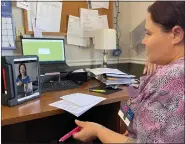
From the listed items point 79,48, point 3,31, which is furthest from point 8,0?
point 79,48

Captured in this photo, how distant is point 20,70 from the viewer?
3.92 feet

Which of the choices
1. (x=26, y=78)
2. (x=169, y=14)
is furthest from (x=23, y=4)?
(x=169, y=14)

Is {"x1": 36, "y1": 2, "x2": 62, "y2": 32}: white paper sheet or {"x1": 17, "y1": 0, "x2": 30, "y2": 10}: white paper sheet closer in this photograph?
{"x1": 17, "y1": 0, "x2": 30, "y2": 10}: white paper sheet

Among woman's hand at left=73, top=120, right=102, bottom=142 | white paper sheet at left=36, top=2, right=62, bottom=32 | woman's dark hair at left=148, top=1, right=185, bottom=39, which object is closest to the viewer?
woman's dark hair at left=148, top=1, right=185, bottom=39

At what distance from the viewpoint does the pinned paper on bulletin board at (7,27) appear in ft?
5.82

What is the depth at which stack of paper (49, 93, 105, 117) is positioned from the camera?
43.9 inches

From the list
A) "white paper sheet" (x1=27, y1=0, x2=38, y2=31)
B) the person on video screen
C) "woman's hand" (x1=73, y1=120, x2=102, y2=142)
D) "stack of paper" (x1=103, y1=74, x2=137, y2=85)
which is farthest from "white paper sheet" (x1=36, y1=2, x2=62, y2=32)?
"woman's hand" (x1=73, y1=120, x2=102, y2=142)

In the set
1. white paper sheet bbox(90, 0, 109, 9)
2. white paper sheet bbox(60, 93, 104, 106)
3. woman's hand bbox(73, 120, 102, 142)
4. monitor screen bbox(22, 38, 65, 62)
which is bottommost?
woman's hand bbox(73, 120, 102, 142)

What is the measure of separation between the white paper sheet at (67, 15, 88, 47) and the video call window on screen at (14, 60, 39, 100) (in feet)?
2.88

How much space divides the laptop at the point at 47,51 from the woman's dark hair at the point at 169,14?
1.20 metres

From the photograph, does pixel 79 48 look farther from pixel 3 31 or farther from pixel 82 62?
pixel 3 31

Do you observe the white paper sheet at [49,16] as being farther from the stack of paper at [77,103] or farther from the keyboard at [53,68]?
the stack of paper at [77,103]

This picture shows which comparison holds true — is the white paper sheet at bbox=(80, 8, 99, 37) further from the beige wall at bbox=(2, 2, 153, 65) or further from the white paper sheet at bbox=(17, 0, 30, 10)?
the white paper sheet at bbox=(17, 0, 30, 10)

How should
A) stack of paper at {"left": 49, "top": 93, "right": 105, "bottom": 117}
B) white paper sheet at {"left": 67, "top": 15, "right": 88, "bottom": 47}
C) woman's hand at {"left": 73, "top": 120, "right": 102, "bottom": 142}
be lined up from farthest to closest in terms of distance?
white paper sheet at {"left": 67, "top": 15, "right": 88, "bottom": 47} < stack of paper at {"left": 49, "top": 93, "right": 105, "bottom": 117} < woman's hand at {"left": 73, "top": 120, "right": 102, "bottom": 142}
